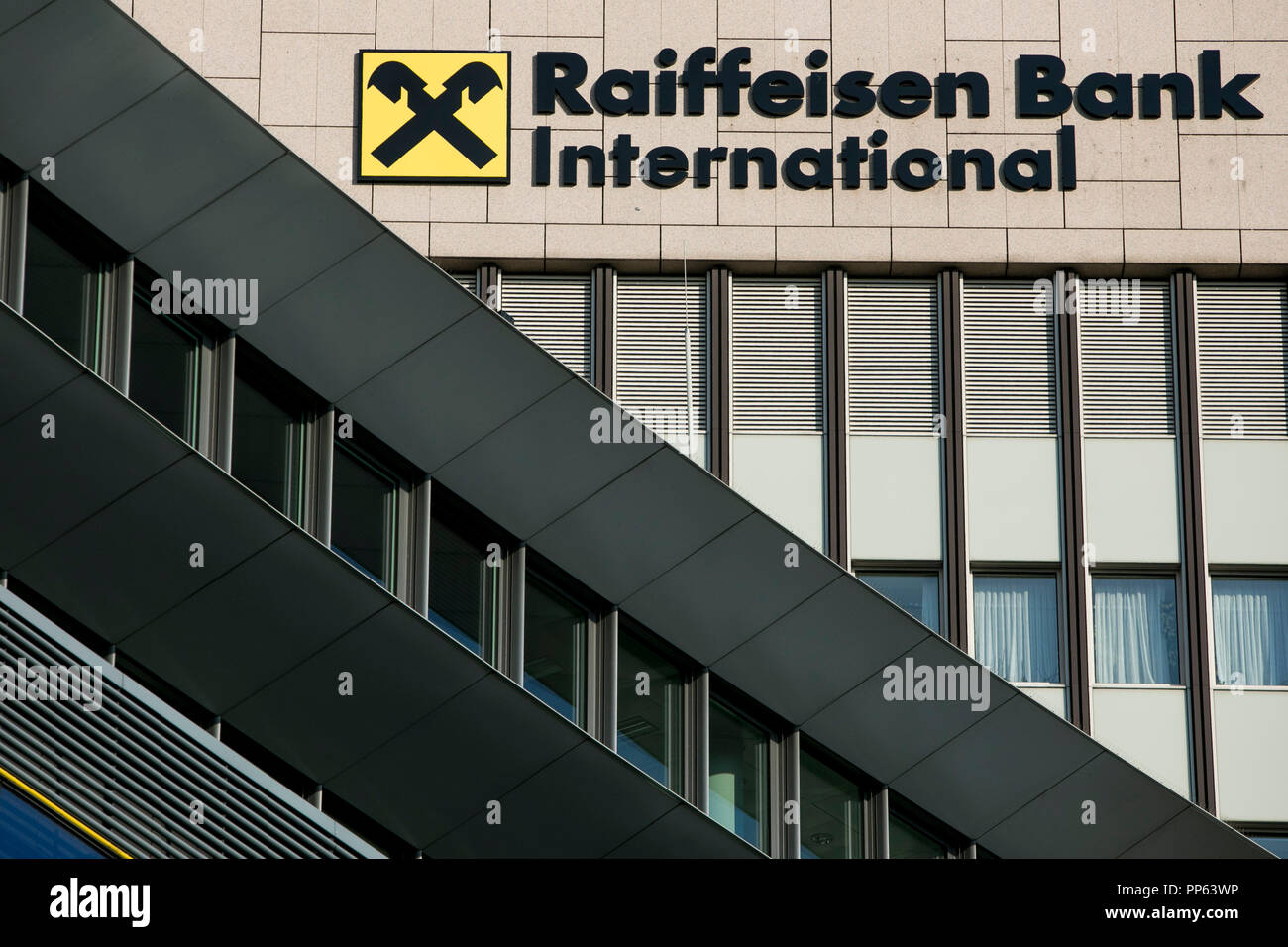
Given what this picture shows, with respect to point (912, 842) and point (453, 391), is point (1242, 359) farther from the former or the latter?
point (453, 391)

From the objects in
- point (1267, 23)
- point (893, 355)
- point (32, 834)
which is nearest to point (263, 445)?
point (32, 834)

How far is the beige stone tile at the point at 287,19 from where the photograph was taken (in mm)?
24453

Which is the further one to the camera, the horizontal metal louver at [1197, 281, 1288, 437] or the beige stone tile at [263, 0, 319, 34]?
the beige stone tile at [263, 0, 319, 34]

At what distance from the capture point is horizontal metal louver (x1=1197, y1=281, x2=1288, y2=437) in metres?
Answer: 23.8

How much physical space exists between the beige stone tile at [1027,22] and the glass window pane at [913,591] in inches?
300

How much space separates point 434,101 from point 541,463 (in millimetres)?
7413

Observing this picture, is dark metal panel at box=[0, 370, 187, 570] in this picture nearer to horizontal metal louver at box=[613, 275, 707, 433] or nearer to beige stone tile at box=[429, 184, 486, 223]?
beige stone tile at box=[429, 184, 486, 223]

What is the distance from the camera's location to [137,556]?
17625 mm

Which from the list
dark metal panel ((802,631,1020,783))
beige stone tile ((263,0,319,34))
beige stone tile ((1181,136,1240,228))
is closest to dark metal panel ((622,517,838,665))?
dark metal panel ((802,631,1020,783))

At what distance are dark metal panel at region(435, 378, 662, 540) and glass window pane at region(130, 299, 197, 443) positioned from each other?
8.95 feet

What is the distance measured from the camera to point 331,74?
24422 millimetres
